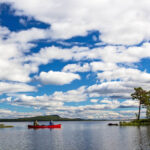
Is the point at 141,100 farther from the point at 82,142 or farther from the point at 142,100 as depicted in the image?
the point at 82,142

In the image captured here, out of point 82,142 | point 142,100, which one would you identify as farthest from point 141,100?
point 82,142

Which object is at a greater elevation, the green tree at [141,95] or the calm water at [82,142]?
the green tree at [141,95]

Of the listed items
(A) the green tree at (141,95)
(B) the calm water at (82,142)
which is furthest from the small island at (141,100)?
(B) the calm water at (82,142)

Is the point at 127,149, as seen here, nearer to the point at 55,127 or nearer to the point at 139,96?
the point at 139,96

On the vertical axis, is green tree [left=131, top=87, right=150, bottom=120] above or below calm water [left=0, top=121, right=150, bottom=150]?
above

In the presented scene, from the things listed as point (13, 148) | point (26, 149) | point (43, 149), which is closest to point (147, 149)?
point (43, 149)

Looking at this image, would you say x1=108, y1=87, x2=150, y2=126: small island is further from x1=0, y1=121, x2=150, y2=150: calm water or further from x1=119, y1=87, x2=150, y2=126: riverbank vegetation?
x1=0, y1=121, x2=150, y2=150: calm water

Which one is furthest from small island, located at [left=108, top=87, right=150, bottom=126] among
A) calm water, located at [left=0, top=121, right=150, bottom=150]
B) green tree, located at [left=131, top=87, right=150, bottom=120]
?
calm water, located at [left=0, top=121, right=150, bottom=150]

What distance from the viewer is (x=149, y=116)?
111000 mm

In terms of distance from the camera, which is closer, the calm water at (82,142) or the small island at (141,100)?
the calm water at (82,142)

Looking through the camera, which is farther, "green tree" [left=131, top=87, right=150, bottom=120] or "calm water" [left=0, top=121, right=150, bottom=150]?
"green tree" [left=131, top=87, right=150, bottom=120]

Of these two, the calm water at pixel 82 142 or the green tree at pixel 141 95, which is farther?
the green tree at pixel 141 95

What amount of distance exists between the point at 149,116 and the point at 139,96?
34.0 feet

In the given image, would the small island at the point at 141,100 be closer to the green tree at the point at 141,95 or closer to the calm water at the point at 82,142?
the green tree at the point at 141,95
